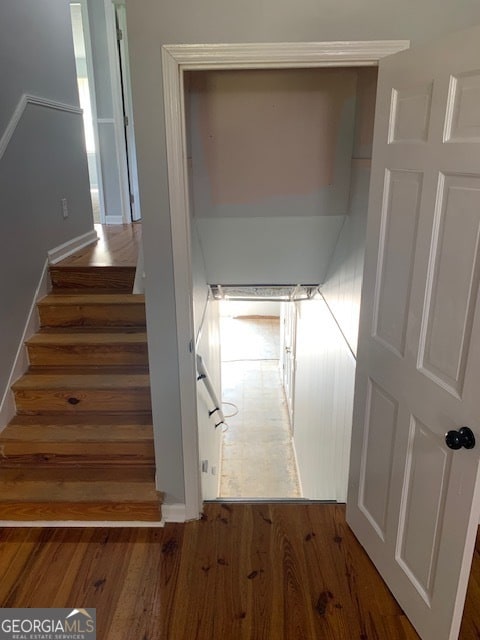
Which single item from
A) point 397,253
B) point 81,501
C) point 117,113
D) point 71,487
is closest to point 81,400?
point 71,487

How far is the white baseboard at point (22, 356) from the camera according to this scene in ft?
8.64

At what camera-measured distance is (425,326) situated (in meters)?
1.58

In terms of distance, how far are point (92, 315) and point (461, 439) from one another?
2.35m

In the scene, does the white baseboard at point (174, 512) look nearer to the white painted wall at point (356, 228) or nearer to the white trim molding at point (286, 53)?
the white painted wall at point (356, 228)

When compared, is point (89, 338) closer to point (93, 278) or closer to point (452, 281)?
point (93, 278)

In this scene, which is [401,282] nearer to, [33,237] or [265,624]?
[265,624]

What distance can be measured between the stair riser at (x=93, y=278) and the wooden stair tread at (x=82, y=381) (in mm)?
664

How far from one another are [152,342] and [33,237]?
56.3 inches

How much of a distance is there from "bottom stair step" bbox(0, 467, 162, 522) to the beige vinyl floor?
9.41 ft

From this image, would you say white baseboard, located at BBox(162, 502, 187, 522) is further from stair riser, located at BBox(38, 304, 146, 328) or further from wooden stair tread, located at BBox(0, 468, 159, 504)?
stair riser, located at BBox(38, 304, 146, 328)

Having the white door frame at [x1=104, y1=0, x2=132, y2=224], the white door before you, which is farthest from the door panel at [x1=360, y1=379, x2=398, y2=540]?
the white door frame at [x1=104, y1=0, x2=132, y2=224]

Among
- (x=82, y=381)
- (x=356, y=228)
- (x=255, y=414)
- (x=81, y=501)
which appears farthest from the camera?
(x=255, y=414)

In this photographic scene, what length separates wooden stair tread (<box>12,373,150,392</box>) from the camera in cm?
271

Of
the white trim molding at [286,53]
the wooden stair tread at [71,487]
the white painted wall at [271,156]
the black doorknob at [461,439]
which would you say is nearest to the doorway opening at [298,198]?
the white painted wall at [271,156]
